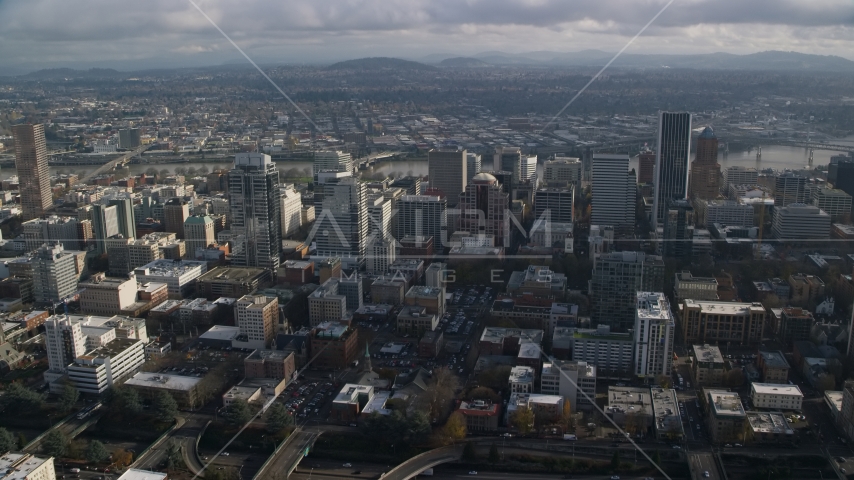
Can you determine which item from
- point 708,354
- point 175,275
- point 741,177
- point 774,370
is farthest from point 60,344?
point 741,177

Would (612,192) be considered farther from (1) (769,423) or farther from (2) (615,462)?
(2) (615,462)

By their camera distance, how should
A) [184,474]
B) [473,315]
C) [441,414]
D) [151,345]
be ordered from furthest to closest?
1. [473,315]
2. [151,345]
3. [441,414]
4. [184,474]

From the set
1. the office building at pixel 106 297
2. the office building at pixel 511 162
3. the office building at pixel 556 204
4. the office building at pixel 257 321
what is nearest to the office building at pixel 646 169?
the office building at pixel 511 162

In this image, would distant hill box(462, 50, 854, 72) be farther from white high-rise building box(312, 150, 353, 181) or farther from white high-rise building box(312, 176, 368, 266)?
white high-rise building box(312, 176, 368, 266)

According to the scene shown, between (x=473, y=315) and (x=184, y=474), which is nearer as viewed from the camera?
(x=184, y=474)

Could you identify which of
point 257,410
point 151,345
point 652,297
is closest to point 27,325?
point 151,345

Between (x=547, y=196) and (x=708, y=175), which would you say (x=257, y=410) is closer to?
(x=547, y=196)

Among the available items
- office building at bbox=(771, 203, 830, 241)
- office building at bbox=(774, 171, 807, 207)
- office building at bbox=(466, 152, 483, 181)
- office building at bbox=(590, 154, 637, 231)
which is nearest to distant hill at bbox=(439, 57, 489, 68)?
office building at bbox=(466, 152, 483, 181)
